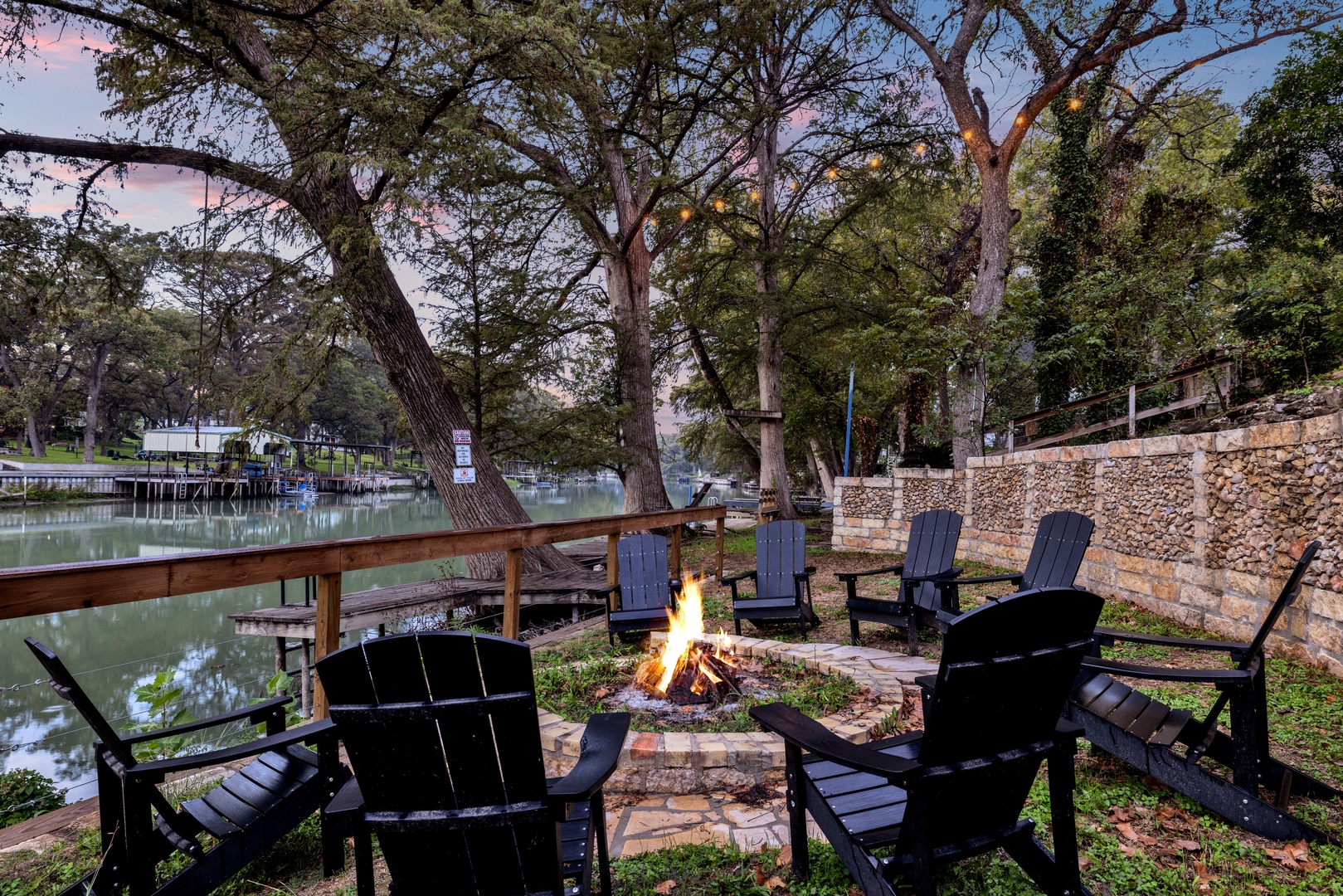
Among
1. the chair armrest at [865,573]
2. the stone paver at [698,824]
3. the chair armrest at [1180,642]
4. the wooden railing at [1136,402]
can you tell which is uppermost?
the wooden railing at [1136,402]

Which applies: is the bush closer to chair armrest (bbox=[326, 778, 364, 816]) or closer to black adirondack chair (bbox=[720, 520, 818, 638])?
chair armrest (bbox=[326, 778, 364, 816])

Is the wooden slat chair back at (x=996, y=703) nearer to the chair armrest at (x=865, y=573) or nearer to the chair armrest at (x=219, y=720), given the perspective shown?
the chair armrest at (x=219, y=720)

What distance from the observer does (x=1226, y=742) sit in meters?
2.34

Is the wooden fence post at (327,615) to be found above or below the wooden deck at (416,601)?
above

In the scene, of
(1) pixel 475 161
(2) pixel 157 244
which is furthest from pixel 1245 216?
(2) pixel 157 244

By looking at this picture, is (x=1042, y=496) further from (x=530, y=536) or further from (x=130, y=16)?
(x=130, y=16)

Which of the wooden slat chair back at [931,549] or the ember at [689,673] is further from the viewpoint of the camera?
the wooden slat chair back at [931,549]

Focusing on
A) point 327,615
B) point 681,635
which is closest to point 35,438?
point 327,615

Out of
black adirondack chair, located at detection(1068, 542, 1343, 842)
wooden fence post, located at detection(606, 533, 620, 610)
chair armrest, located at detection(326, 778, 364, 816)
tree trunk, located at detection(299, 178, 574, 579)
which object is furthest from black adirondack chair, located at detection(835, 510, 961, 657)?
tree trunk, located at detection(299, 178, 574, 579)

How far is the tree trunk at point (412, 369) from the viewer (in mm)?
6922

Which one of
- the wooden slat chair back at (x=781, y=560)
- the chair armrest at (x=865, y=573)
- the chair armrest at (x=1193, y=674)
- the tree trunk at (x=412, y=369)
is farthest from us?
the tree trunk at (x=412, y=369)

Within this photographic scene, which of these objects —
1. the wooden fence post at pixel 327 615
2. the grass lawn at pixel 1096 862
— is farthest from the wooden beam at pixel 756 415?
the grass lawn at pixel 1096 862

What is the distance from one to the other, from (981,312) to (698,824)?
10.5 meters

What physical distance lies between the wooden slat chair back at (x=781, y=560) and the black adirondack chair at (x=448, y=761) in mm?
4133
